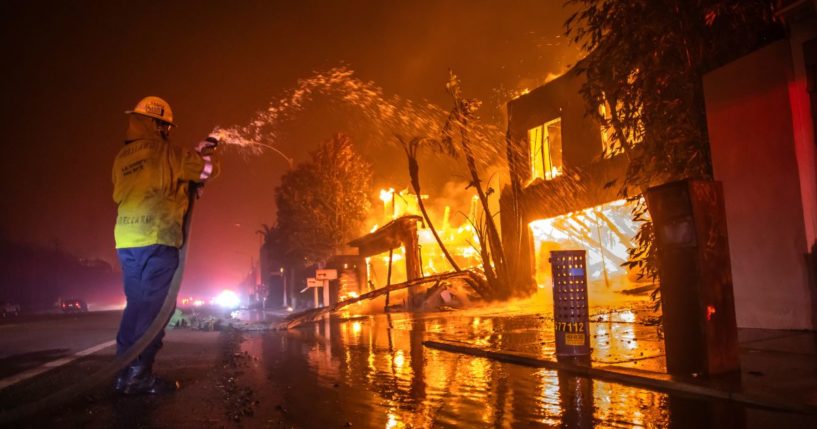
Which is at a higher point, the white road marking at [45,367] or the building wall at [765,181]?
the building wall at [765,181]

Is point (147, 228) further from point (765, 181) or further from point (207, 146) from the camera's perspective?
point (765, 181)

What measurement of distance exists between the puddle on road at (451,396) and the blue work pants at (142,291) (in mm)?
1086

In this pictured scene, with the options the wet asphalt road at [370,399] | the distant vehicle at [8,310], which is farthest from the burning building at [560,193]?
the distant vehicle at [8,310]

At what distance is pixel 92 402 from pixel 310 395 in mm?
1602

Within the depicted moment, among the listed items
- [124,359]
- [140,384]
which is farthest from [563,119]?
[124,359]

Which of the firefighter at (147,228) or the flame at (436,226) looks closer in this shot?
the firefighter at (147,228)

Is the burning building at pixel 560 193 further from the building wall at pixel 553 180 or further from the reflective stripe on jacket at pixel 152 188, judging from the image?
the reflective stripe on jacket at pixel 152 188

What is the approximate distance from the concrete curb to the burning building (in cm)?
1123

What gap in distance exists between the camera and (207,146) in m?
4.91

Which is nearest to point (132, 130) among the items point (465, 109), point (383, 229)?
point (465, 109)

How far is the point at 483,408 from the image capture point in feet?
14.2

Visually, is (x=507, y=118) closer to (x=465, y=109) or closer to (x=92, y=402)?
(x=465, y=109)

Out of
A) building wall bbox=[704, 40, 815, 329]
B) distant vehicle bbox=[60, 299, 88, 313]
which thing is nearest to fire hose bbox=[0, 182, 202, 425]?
building wall bbox=[704, 40, 815, 329]

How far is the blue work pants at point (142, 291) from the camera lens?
180 inches
